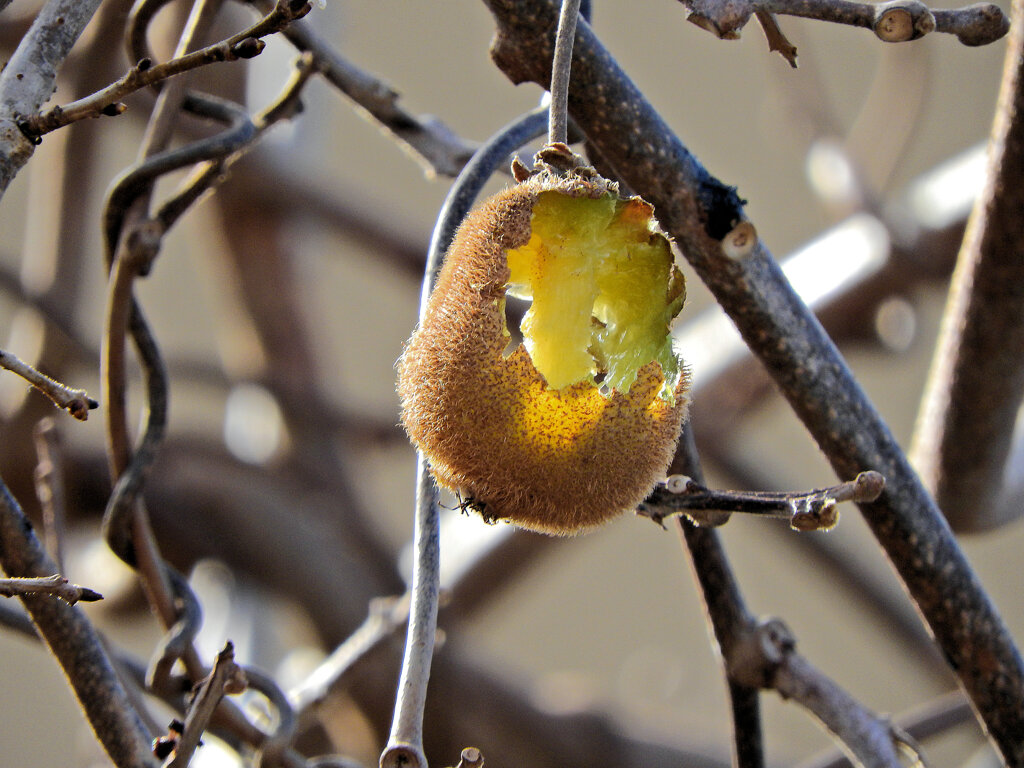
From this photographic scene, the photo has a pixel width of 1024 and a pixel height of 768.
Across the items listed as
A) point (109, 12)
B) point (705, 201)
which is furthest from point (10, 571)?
point (109, 12)

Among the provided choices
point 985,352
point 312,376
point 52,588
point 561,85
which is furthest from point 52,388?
point 312,376

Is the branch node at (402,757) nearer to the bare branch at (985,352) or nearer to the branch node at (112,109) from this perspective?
the branch node at (112,109)

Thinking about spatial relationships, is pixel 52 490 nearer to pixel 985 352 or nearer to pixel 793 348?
pixel 793 348

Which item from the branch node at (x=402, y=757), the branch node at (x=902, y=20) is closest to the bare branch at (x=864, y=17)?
the branch node at (x=902, y=20)

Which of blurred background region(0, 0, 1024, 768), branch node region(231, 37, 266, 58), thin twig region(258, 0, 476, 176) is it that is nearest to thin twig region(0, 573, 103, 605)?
branch node region(231, 37, 266, 58)

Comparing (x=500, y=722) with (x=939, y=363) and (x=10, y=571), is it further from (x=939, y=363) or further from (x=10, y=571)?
(x=10, y=571)

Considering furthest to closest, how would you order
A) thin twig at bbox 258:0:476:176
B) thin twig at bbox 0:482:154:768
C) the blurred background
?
the blurred background, thin twig at bbox 258:0:476:176, thin twig at bbox 0:482:154:768

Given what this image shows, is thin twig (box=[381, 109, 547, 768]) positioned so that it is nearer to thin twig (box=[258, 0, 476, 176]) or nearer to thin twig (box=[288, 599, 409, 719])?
thin twig (box=[258, 0, 476, 176])
